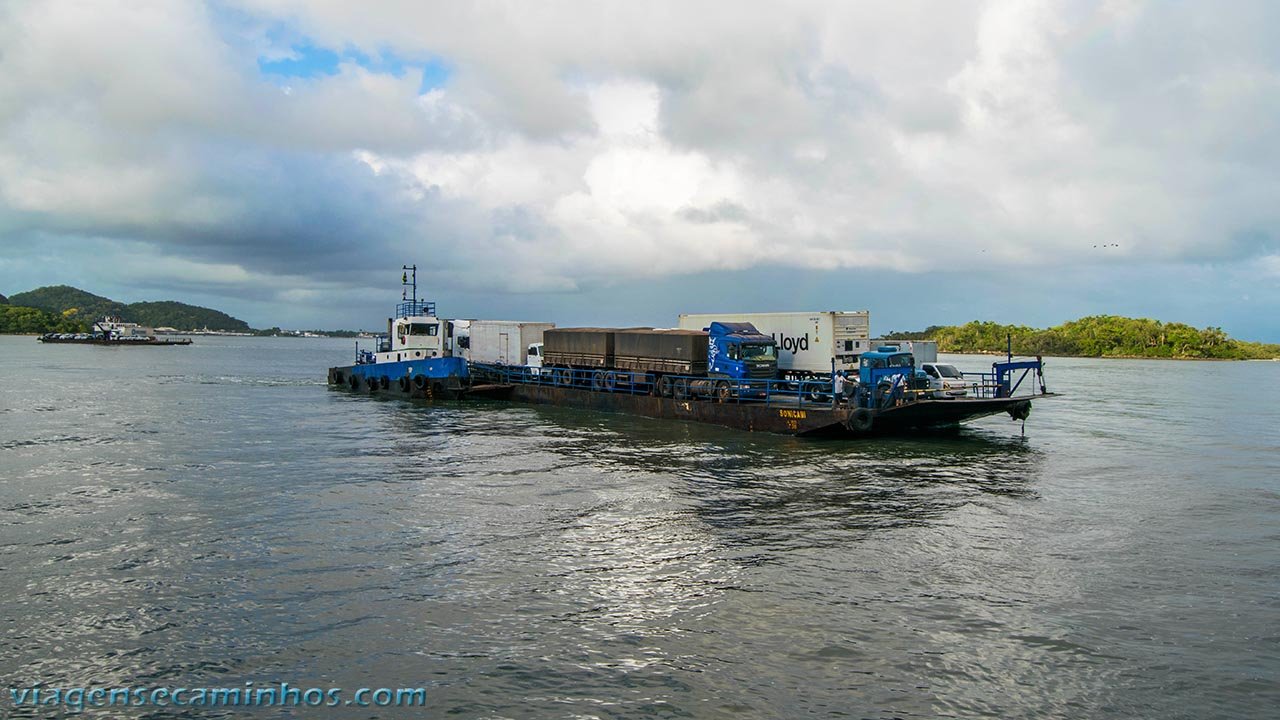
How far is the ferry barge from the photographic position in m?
31.1

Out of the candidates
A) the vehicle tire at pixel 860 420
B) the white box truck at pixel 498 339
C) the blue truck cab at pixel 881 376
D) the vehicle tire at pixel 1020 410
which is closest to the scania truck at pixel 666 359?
the white box truck at pixel 498 339

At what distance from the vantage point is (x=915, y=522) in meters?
17.8

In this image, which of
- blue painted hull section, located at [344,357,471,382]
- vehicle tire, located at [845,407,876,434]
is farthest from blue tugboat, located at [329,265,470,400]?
vehicle tire, located at [845,407,876,434]

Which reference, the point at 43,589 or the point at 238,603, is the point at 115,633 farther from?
the point at 43,589

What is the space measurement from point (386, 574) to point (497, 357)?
123 ft

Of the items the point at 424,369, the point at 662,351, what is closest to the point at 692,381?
the point at 662,351

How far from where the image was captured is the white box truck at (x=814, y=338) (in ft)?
117

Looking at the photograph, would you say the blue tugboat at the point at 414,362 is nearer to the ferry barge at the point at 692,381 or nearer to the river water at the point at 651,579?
the ferry barge at the point at 692,381

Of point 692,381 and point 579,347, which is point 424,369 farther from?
point 692,381

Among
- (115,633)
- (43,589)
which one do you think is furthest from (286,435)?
(115,633)

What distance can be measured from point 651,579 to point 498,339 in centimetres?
3857

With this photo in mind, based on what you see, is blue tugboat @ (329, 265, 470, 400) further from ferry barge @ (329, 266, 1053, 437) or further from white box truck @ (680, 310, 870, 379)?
white box truck @ (680, 310, 870, 379)

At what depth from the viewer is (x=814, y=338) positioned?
1441 inches

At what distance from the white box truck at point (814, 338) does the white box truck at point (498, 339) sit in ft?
49.4
